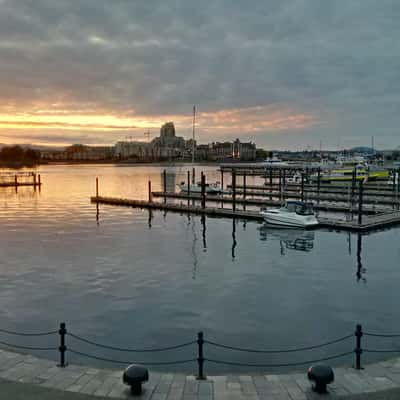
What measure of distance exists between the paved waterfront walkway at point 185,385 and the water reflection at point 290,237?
2144 cm

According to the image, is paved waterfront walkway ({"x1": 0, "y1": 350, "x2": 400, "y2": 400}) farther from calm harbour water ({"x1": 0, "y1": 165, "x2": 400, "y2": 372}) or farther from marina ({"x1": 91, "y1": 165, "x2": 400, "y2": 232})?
marina ({"x1": 91, "y1": 165, "x2": 400, "y2": 232})

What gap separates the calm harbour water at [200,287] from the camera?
1619 cm

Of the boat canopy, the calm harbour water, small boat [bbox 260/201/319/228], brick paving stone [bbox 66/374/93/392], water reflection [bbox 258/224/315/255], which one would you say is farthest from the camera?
the boat canopy

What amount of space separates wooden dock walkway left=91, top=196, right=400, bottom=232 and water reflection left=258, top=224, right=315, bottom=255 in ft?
10.7

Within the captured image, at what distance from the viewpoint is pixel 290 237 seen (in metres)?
37.9

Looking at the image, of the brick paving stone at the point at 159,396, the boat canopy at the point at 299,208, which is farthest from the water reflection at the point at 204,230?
the brick paving stone at the point at 159,396

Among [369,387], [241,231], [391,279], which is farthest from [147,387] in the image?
[241,231]

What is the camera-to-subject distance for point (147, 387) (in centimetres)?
978

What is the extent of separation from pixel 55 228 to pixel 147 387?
35.6 m

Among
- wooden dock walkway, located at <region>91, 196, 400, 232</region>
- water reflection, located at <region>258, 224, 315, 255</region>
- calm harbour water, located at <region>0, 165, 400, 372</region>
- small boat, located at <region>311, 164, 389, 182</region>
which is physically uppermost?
small boat, located at <region>311, 164, 389, 182</region>

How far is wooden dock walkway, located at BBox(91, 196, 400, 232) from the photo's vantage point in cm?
3987

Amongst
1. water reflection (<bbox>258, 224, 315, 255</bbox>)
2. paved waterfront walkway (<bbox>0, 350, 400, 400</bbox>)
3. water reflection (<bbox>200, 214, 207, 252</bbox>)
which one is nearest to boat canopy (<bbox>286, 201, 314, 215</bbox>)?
water reflection (<bbox>258, 224, 315, 255</bbox>)

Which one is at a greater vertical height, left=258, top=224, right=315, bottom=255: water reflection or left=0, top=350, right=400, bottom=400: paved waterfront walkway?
left=0, top=350, right=400, bottom=400: paved waterfront walkway

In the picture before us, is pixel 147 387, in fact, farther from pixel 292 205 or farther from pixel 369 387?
pixel 292 205
